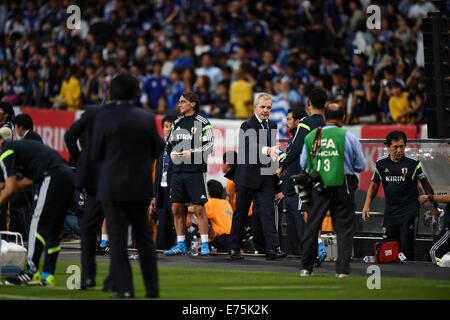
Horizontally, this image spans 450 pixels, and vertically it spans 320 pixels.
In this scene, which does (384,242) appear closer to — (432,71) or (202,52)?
(432,71)

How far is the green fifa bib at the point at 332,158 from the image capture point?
35.9ft

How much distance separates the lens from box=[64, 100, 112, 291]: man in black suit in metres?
9.59

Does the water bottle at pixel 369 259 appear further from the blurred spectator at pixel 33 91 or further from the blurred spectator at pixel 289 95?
the blurred spectator at pixel 33 91

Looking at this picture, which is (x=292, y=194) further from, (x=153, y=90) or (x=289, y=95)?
(x=153, y=90)

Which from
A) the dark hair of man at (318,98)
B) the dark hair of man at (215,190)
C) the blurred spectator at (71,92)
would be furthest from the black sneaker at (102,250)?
the blurred spectator at (71,92)

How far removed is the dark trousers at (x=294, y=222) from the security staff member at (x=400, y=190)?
109 centimetres

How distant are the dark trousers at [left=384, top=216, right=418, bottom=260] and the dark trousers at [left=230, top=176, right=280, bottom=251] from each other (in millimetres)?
1707

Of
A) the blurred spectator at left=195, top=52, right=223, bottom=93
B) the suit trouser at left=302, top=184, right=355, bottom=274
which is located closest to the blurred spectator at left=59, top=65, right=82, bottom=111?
the blurred spectator at left=195, top=52, right=223, bottom=93

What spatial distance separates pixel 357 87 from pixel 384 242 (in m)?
6.57

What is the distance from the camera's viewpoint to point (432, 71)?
13391mm

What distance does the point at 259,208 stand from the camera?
45.3 ft

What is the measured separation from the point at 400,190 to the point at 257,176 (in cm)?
214

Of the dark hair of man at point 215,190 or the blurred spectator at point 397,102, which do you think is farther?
the blurred spectator at point 397,102

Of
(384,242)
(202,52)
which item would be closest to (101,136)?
(384,242)
